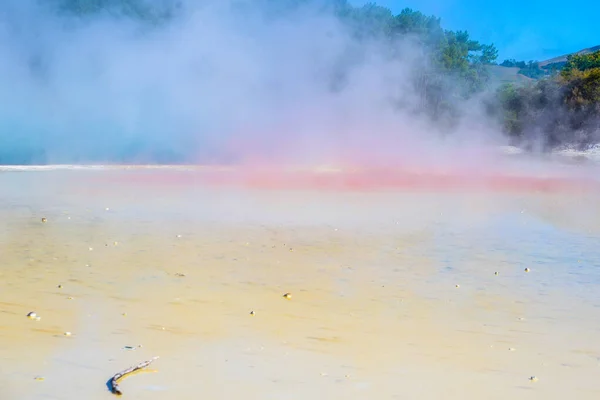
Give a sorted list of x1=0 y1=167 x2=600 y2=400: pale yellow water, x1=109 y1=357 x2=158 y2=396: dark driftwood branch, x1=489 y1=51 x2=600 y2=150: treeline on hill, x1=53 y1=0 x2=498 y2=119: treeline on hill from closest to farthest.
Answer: x1=109 y1=357 x2=158 y2=396: dark driftwood branch
x1=0 y1=167 x2=600 y2=400: pale yellow water
x1=53 y1=0 x2=498 y2=119: treeline on hill
x1=489 y1=51 x2=600 y2=150: treeline on hill

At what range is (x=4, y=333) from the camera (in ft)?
11.9

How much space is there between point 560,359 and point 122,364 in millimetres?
2043

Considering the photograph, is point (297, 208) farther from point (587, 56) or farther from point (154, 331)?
point (587, 56)

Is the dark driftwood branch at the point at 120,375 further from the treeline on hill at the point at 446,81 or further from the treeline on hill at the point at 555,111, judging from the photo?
the treeline on hill at the point at 555,111

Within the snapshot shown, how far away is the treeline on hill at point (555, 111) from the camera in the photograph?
882 inches

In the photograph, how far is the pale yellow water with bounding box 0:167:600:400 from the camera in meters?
3.14

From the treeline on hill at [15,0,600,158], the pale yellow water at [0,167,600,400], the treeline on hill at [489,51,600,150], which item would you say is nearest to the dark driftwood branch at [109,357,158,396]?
the pale yellow water at [0,167,600,400]

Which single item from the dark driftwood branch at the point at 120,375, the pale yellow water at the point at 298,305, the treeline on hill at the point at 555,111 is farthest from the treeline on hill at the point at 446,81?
the dark driftwood branch at the point at 120,375

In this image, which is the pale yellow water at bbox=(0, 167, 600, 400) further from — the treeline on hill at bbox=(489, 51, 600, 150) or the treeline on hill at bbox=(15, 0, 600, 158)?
the treeline on hill at bbox=(489, 51, 600, 150)

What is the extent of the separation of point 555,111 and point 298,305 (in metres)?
21.5

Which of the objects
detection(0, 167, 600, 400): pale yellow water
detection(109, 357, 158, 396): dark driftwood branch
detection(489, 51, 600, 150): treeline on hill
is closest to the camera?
detection(109, 357, 158, 396): dark driftwood branch

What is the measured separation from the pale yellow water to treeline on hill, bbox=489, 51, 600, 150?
15.2m

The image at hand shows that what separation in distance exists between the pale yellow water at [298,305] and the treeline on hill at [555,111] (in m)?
15.2

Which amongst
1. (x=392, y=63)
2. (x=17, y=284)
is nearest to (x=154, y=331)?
(x=17, y=284)
